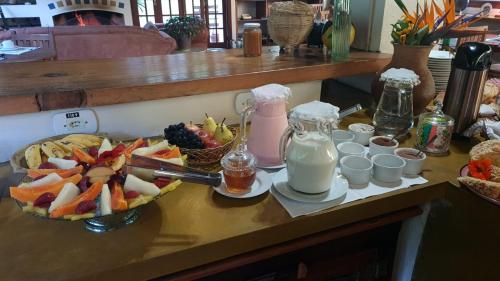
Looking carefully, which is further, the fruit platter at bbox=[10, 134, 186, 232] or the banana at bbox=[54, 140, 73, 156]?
the banana at bbox=[54, 140, 73, 156]

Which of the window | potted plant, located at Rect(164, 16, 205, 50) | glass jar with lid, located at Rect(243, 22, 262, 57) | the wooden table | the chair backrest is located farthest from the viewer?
the window

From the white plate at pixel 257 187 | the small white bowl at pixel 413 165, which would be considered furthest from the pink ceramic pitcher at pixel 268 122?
the small white bowl at pixel 413 165

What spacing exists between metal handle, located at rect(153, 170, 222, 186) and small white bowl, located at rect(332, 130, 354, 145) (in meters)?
0.34

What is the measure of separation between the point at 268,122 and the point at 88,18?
18.7ft

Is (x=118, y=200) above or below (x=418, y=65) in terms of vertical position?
below

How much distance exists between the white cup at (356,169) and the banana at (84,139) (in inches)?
22.9

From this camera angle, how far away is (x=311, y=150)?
2.26 feet

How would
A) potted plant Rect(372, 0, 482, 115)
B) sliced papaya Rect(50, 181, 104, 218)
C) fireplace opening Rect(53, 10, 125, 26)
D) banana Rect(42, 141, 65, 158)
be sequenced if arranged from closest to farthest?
1. sliced papaya Rect(50, 181, 104, 218)
2. banana Rect(42, 141, 65, 158)
3. potted plant Rect(372, 0, 482, 115)
4. fireplace opening Rect(53, 10, 125, 26)

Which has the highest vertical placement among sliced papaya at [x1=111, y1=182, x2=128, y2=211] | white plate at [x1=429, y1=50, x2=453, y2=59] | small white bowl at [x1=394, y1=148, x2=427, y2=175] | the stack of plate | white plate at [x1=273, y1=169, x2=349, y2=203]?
white plate at [x1=429, y1=50, x2=453, y2=59]

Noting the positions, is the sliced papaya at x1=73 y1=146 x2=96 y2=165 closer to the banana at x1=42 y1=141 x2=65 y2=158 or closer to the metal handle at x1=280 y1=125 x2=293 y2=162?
the banana at x1=42 y1=141 x2=65 y2=158

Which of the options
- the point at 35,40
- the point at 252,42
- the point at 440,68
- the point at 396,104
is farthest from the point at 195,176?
the point at 35,40

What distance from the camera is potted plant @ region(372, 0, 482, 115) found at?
102cm

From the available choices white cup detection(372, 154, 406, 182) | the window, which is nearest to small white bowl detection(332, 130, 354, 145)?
white cup detection(372, 154, 406, 182)

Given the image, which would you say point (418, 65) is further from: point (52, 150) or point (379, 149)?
point (52, 150)
